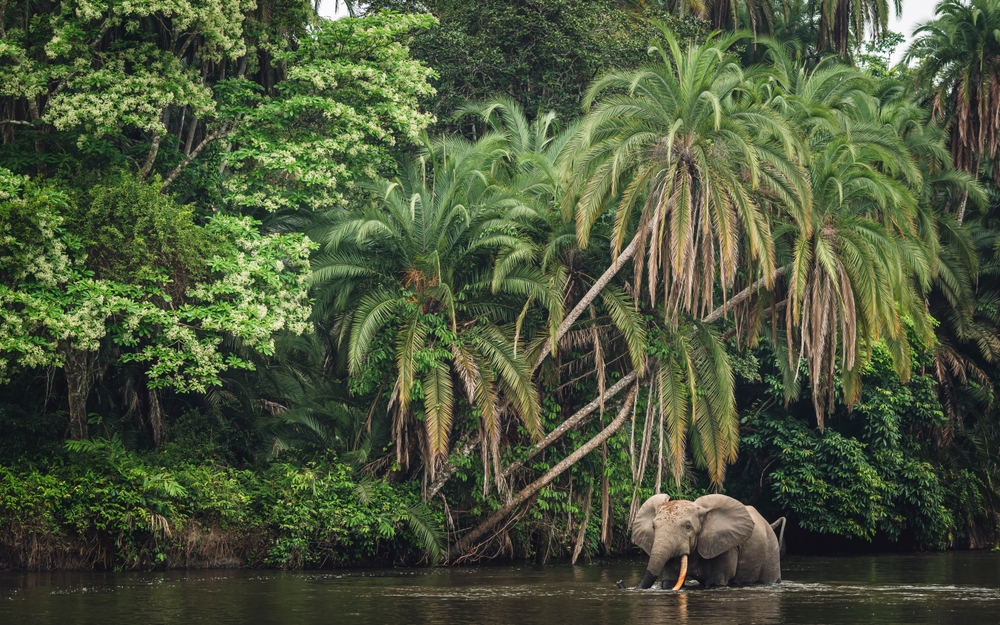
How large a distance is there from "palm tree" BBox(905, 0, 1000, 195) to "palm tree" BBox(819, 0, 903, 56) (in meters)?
7.15

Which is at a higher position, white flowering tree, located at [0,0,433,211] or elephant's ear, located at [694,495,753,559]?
white flowering tree, located at [0,0,433,211]

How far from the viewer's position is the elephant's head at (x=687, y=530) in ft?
60.4

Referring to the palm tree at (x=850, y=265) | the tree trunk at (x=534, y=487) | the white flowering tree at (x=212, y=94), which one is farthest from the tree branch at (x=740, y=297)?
the white flowering tree at (x=212, y=94)

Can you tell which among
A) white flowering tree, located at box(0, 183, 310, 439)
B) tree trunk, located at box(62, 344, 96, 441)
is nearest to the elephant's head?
white flowering tree, located at box(0, 183, 310, 439)

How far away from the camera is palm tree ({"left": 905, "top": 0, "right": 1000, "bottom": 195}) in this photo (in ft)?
114

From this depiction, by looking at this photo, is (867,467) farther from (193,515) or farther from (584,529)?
(193,515)

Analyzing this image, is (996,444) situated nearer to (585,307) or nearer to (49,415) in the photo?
(585,307)

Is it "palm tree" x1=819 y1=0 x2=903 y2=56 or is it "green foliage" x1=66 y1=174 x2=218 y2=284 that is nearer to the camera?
"green foliage" x1=66 y1=174 x2=218 y2=284

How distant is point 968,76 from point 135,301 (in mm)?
22875

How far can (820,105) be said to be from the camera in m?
27.8

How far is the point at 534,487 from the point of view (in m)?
26.0

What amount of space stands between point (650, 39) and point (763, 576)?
720 inches

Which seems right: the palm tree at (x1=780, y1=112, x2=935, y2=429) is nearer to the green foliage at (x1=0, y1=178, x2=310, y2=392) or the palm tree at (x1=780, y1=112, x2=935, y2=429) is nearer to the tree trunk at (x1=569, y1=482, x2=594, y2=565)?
the tree trunk at (x1=569, y1=482, x2=594, y2=565)

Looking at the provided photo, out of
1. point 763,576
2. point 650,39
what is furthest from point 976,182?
point 763,576
